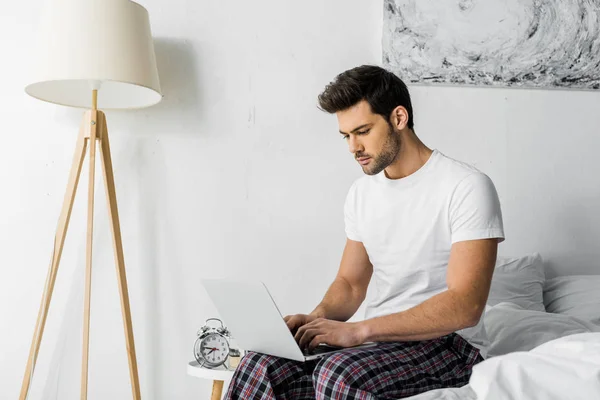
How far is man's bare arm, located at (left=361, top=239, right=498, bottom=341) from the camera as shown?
1.51 metres

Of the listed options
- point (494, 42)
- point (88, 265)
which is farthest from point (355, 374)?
point (494, 42)

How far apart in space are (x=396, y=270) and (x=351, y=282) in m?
0.24

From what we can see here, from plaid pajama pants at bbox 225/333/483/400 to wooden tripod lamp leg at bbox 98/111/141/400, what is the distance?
0.86 meters

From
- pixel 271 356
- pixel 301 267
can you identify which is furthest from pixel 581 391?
pixel 301 267

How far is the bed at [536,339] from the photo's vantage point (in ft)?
3.55

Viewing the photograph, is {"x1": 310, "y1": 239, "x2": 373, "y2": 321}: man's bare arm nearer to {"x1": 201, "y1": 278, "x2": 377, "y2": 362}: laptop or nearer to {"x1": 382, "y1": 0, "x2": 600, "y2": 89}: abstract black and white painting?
{"x1": 201, "y1": 278, "x2": 377, "y2": 362}: laptop

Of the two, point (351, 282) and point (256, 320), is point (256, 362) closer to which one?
point (256, 320)

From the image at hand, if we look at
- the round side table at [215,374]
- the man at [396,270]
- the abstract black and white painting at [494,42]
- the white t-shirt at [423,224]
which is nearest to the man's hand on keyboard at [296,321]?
the man at [396,270]

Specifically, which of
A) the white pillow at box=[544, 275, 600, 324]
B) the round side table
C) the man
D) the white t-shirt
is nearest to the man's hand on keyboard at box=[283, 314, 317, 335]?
the man

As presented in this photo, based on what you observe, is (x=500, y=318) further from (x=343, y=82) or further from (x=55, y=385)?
(x=55, y=385)

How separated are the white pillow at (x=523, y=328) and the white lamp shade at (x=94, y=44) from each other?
1313 mm

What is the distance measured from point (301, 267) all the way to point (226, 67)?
81cm

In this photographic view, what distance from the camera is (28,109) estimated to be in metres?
2.47

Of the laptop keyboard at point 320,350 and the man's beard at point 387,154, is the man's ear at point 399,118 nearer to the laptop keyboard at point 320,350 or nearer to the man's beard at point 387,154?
the man's beard at point 387,154
